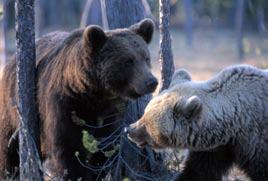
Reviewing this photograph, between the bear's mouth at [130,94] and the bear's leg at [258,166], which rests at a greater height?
the bear's mouth at [130,94]

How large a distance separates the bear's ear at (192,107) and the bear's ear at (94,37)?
1.21 m

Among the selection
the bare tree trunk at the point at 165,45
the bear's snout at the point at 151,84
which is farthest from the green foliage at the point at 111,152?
the bare tree trunk at the point at 165,45

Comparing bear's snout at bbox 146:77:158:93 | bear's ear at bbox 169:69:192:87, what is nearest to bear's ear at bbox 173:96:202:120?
bear's ear at bbox 169:69:192:87

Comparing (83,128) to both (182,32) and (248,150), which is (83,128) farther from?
(182,32)

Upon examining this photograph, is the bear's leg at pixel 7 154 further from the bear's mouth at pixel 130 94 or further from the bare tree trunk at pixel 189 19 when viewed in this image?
the bare tree trunk at pixel 189 19

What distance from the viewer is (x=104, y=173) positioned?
768 cm

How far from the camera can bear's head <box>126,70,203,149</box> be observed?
19.7 feet

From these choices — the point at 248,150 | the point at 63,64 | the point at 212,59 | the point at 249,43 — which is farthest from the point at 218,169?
the point at 249,43

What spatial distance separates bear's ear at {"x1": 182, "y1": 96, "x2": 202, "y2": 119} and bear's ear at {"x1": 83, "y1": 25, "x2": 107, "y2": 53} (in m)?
1.21

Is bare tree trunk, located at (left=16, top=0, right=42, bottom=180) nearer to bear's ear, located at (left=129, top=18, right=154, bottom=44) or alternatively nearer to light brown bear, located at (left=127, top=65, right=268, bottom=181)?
bear's ear, located at (left=129, top=18, right=154, bottom=44)

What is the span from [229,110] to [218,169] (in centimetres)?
75

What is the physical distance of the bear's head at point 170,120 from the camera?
6.02m

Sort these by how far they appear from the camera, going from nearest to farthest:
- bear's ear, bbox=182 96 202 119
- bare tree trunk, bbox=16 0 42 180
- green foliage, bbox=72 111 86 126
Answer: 1. bear's ear, bbox=182 96 202 119
2. green foliage, bbox=72 111 86 126
3. bare tree trunk, bbox=16 0 42 180

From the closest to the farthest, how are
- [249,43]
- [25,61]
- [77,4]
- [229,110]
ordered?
[229,110], [25,61], [249,43], [77,4]
